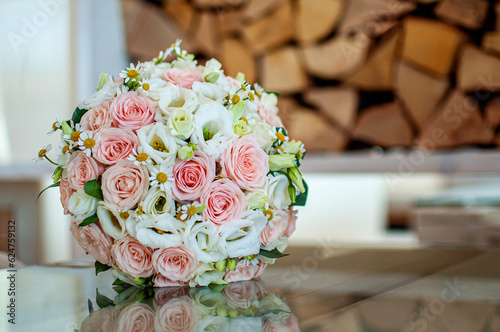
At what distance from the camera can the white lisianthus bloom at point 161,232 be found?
611 millimetres

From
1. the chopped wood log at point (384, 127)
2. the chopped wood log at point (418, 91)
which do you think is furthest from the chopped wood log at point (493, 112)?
the chopped wood log at point (384, 127)

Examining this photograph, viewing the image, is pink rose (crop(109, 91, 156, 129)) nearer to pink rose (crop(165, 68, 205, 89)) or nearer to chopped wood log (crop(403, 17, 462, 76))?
pink rose (crop(165, 68, 205, 89))

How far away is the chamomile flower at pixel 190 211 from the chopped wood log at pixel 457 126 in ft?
6.77

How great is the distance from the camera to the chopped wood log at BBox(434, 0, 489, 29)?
2.40 m

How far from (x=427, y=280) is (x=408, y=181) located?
72.8 inches

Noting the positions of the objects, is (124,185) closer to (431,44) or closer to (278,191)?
(278,191)

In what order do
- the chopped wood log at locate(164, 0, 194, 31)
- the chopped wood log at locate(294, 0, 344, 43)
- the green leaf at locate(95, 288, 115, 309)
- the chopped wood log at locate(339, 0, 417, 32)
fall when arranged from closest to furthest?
the green leaf at locate(95, 288, 115, 309)
the chopped wood log at locate(339, 0, 417, 32)
the chopped wood log at locate(294, 0, 344, 43)
the chopped wood log at locate(164, 0, 194, 31)

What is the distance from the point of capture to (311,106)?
272 cm

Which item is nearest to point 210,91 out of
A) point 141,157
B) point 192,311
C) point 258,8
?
point 141,157

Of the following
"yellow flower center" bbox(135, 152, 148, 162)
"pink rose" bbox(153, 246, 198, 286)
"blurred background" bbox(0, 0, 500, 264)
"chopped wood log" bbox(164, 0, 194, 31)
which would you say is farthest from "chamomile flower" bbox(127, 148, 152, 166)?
"chopped wood log" bbox(164, 0, 194, 31)

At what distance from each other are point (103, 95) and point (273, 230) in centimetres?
29

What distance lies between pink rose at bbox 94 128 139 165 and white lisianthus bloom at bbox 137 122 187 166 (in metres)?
0.01

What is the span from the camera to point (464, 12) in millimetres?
2422

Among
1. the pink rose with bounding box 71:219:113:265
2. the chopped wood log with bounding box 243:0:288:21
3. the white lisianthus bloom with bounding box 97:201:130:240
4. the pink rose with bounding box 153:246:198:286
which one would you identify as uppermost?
the chopped wood log with bounding box 243:0:288:21
